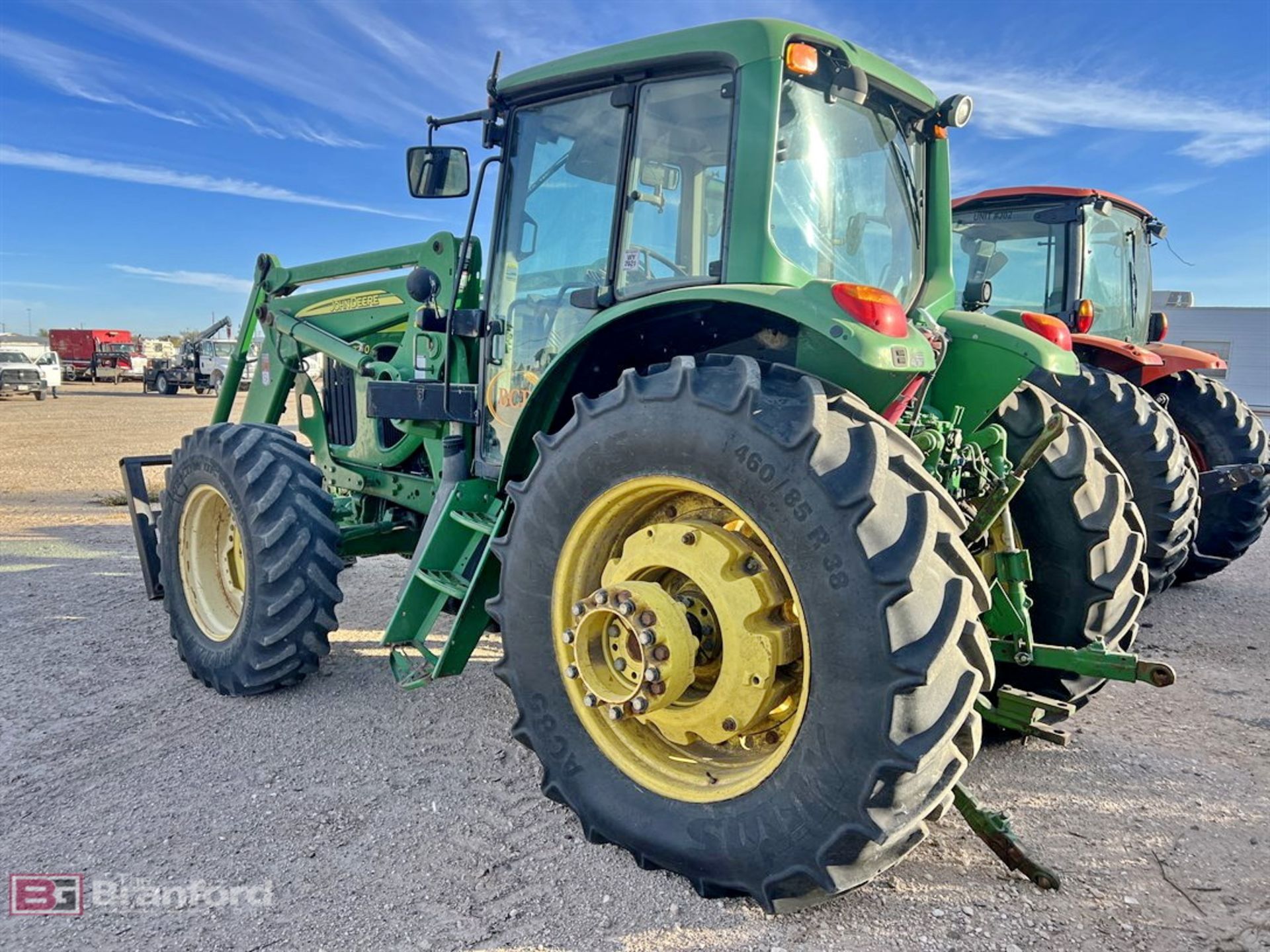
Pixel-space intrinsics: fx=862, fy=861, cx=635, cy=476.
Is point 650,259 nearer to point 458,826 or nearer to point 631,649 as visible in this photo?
point 631,649

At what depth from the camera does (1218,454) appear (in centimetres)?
617

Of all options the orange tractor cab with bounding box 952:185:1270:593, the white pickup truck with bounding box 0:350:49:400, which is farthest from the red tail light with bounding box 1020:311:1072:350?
the white pickup truck with bounding box 0:350:49:400

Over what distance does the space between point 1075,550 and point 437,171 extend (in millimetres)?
2889

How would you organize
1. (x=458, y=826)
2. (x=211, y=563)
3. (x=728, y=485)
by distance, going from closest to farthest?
(x=728, y=485), (x=458, y=826), (x=211, y=563)

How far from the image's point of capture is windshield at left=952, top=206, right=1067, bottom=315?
650cm

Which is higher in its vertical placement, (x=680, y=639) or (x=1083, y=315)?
(x=1083, y=315)

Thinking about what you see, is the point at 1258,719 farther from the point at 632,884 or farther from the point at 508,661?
the point at 508,661

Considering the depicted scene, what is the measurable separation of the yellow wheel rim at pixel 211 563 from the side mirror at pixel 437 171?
5.89 ft

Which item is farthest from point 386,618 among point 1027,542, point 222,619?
point 1027,542

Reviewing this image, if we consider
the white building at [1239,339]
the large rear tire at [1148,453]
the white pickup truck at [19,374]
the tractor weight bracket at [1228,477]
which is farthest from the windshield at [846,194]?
the white building at [1239,339]

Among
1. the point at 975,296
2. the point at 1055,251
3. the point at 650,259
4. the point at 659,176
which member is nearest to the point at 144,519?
the point at 650,259

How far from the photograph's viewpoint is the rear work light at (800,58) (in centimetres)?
261

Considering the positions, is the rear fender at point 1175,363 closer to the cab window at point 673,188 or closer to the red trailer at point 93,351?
the cab window at point 673,188

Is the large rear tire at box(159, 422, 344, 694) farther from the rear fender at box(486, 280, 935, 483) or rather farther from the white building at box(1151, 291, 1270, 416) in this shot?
Answer: the white building at box(1151, 291, 1270, 416)
